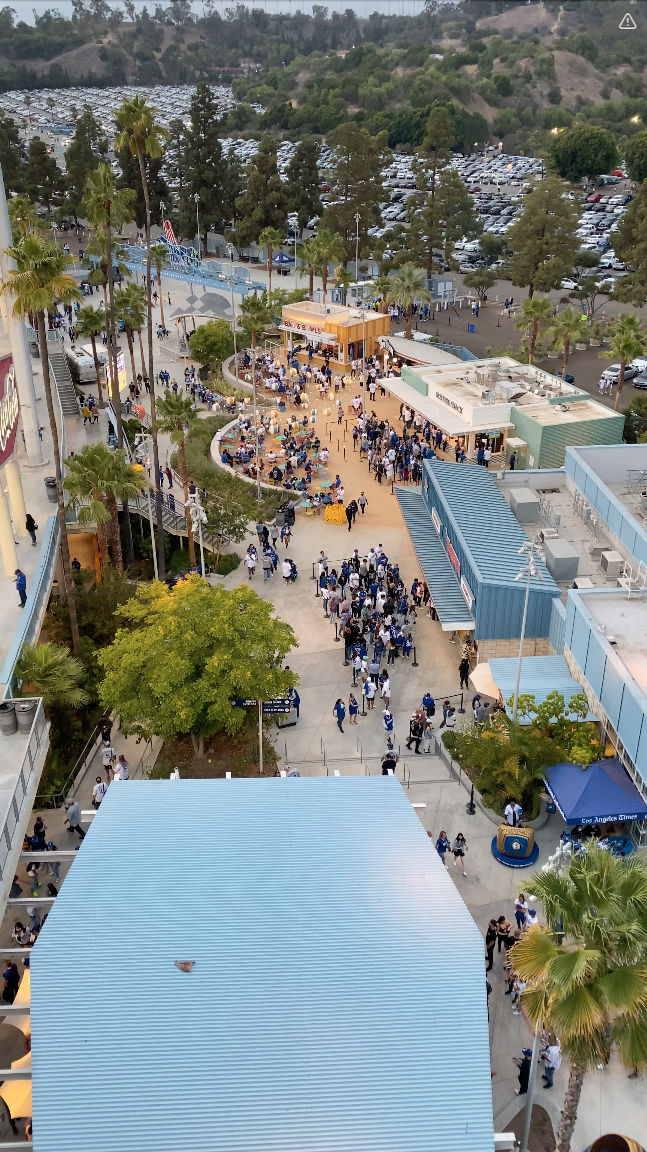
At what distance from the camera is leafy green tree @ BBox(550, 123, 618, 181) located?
123 m

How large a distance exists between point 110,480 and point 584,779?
56.1 feet

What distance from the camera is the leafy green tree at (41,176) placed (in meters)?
96.8

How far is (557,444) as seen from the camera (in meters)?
39.8

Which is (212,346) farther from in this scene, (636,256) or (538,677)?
(538,677)

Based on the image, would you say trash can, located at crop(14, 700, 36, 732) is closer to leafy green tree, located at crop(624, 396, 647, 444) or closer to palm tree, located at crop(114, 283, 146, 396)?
palm tree, located at crop(114, 283, 146, 396)

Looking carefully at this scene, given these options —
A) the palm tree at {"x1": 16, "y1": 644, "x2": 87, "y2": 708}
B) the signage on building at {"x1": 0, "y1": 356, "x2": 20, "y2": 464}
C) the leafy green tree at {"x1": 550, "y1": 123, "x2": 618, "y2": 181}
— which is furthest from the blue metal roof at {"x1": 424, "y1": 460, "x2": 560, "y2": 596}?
the leafy green tree at {"x1": 550, "y1": 123, "x2": 618, "y2": 181}

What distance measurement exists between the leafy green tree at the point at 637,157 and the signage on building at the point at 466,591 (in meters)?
83.5

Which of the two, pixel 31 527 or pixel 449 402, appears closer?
pixel 31 527

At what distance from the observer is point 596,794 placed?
74.4 feet

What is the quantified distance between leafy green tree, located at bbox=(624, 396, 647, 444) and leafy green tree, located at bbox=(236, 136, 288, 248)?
4524cm

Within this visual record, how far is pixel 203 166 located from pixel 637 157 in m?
44.2

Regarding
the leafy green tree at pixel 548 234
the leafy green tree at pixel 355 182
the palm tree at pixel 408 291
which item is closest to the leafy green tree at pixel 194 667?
the palm tree at pixel 408 291

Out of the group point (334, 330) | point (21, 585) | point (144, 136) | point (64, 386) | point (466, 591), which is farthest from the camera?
point (334, 330)

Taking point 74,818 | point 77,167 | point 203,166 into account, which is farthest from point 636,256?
point 77,167
